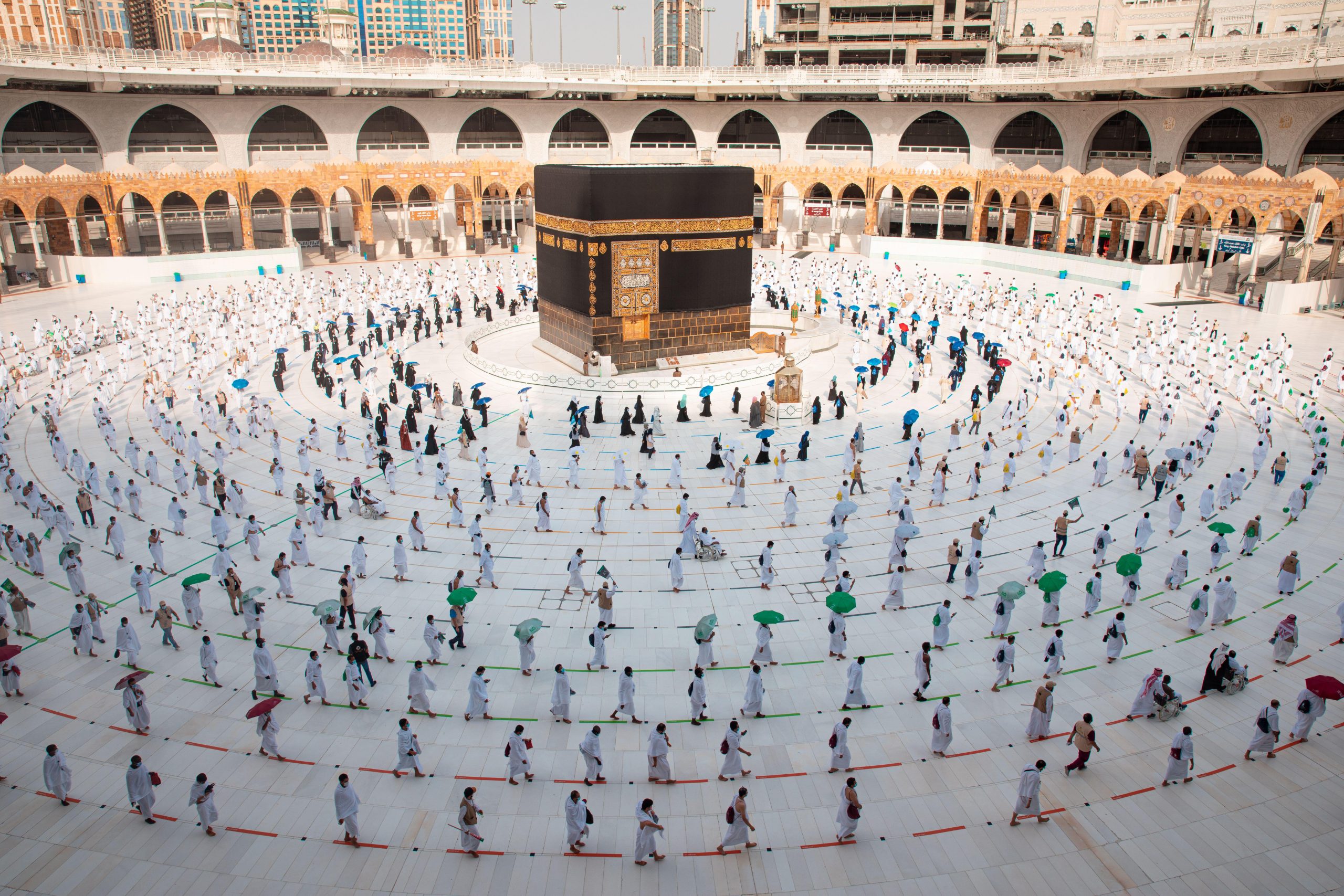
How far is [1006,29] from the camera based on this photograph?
59.7 m

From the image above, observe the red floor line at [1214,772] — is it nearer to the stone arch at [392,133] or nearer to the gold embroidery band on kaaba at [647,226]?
the gold embroidery band on kaaba at [647,226]

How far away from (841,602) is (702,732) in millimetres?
2442

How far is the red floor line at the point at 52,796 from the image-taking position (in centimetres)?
923

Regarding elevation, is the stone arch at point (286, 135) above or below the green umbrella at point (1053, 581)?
above

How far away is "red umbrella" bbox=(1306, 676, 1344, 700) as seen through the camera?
9.28 metres

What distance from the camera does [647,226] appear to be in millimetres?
23766

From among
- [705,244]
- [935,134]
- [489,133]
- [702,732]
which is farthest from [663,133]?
[702,732]

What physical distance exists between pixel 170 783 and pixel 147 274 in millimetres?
34579

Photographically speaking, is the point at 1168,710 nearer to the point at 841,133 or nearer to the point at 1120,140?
the point at 1120,140

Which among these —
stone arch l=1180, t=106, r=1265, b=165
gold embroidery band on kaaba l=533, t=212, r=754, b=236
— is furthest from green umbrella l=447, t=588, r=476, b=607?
stone arch l=1180, t=106, r=1265, b=165

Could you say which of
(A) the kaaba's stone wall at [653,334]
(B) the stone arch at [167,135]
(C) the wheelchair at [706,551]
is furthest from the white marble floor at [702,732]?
(B) the stone arch at [167,135]

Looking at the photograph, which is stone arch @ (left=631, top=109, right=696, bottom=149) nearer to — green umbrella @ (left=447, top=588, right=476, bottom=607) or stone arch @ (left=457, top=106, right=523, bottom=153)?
stone arch @ (left=457, top=106, right=523, bottom=153)

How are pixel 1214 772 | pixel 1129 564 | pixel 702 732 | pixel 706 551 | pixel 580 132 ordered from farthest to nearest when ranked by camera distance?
1. pixel 580 132
2. pixel 706 551
3. pixel 1129 564
4. pixel 702 732
5. pixel 1214 772

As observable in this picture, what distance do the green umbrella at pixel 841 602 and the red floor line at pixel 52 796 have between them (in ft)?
29.0
